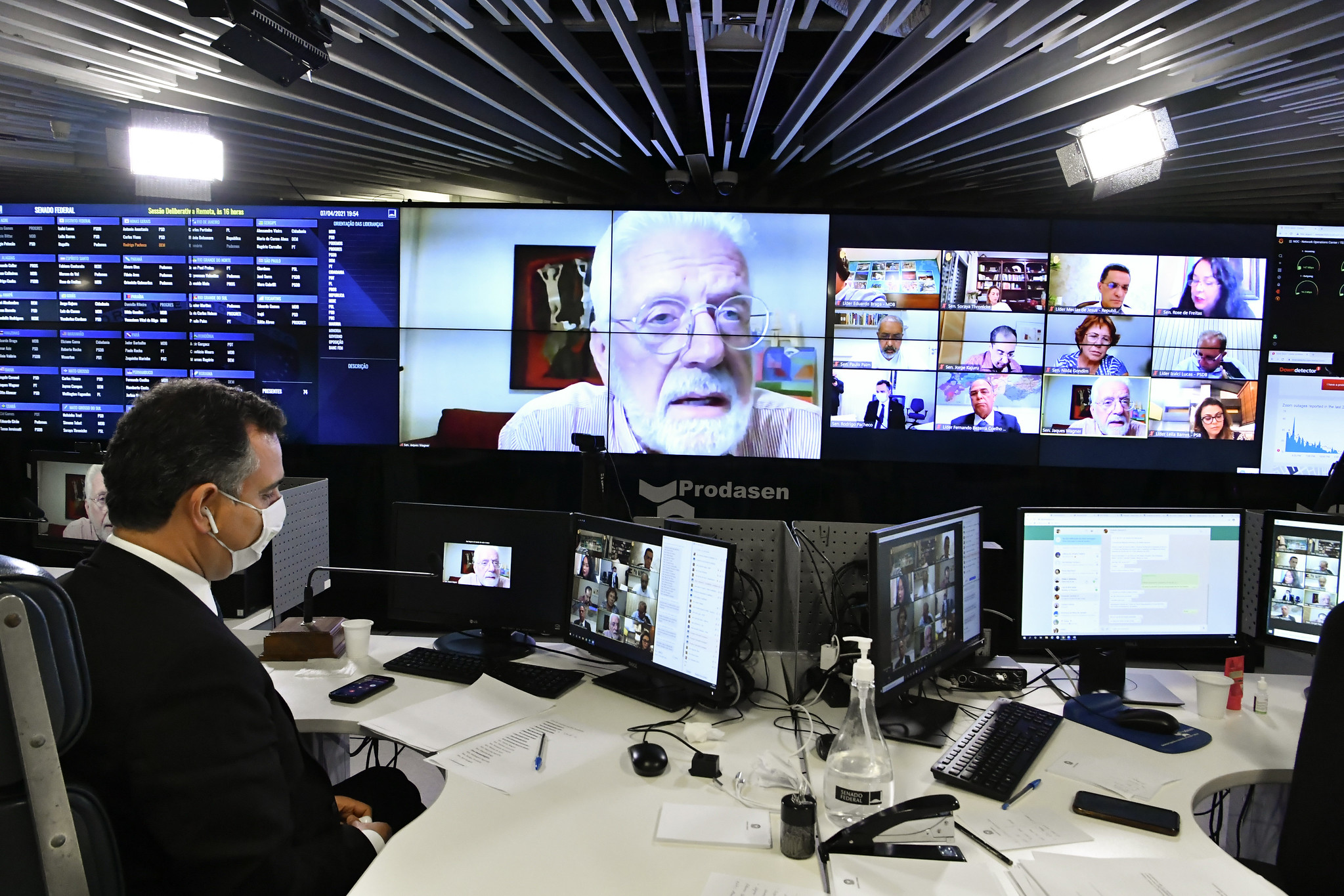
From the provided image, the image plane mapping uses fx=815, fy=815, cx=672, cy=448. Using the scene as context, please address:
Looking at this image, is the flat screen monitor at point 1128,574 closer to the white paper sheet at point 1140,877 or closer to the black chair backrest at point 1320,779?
the black chair backrest at point 1320,779

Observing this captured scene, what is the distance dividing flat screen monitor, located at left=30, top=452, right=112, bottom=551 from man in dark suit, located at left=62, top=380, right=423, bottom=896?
8.26ft

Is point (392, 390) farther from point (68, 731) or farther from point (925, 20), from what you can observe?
point (68, 731)

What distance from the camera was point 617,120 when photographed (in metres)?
4.23

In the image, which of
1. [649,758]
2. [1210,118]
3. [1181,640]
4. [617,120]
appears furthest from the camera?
[617,120]

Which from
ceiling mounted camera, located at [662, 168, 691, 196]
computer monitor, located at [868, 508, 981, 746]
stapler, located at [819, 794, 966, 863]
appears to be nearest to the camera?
stapler, located at [819, 794, 966, 863]

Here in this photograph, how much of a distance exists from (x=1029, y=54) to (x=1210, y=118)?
104 centimetres

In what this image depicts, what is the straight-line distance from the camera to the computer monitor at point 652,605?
2.06 meters

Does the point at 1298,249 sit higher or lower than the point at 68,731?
higher

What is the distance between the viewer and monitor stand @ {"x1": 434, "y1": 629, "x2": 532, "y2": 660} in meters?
2.56

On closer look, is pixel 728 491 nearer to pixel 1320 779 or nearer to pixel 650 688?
pixel 650 688

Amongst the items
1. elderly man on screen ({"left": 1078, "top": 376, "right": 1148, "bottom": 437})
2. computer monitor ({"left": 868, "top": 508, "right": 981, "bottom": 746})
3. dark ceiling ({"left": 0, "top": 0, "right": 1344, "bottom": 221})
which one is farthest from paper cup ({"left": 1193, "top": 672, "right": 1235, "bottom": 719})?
elderly man on screen ({"left": 1078, "top": 376, "right": 1148, "bottom": 437})

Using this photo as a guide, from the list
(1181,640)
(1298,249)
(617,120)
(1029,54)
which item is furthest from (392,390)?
(1298,249)

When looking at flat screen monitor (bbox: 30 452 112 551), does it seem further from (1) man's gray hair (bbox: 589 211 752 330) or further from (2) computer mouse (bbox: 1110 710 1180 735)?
(2) computer mouse (bbox: 1110 710 1180 735)

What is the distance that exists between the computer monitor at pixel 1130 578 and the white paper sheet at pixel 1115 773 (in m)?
0.41
